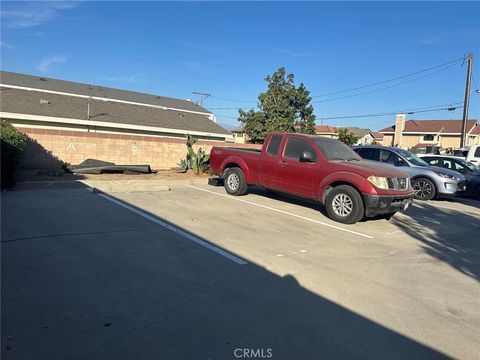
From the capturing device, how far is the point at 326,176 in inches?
341

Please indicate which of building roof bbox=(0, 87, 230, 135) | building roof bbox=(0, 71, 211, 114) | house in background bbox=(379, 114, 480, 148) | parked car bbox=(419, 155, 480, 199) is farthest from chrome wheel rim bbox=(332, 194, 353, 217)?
house in background bbox=(379, 114, 480, 148)

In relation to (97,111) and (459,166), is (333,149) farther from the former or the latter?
(97,111)

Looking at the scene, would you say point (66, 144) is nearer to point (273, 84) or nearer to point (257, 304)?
point (257, 304)

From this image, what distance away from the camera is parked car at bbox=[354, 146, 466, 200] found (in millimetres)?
12734

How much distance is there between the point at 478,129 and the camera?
63406mm

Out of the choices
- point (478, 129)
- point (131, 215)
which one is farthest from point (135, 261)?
point (478, 129)

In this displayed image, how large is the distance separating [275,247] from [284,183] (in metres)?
3.58

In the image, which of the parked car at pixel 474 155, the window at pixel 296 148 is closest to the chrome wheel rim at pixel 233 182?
the window at pixel 296 148

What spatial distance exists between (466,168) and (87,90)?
25.1 m

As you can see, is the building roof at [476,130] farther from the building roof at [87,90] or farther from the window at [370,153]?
the window at [370,153]

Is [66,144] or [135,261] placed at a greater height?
[66,144]

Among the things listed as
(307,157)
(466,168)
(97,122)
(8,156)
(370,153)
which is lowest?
(8,156)

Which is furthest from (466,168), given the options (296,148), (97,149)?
(97,149)

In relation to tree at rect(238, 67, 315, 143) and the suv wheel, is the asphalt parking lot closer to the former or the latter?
the suv wheel
